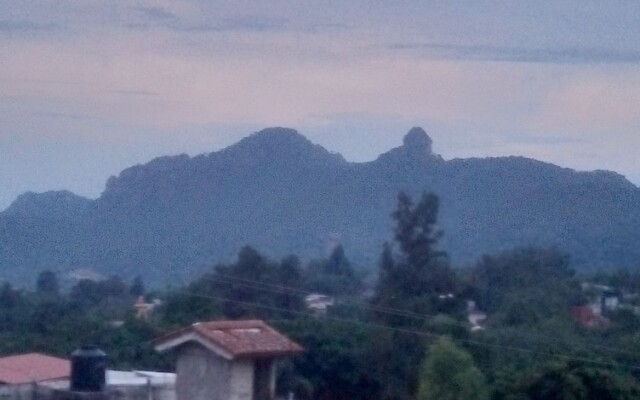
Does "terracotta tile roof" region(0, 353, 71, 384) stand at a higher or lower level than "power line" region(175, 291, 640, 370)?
higher

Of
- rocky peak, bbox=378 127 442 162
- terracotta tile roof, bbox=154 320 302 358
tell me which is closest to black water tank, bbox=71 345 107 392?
terracotta tile roof, bbox=154 320 302 358

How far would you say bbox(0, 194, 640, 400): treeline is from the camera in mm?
24469

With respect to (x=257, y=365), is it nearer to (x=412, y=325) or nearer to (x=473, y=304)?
(x=412, y=325)

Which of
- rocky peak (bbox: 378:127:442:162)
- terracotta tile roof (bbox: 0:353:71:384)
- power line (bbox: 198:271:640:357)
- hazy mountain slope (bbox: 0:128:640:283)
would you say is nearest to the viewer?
terracotta tile roof (bbox: 0:353:71:384)

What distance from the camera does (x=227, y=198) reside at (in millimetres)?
103438

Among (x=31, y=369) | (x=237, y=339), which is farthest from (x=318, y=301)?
(x=237, y=339)

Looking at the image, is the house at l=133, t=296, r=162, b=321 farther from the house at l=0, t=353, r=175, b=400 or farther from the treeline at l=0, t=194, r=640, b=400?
the house at l=0, t=353, r=175, b=400

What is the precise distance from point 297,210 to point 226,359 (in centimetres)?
8682

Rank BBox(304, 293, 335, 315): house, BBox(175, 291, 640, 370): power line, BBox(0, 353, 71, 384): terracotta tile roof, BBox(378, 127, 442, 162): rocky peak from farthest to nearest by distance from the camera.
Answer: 1. BBox(378, 127, 442, 162): rocky peak
2. BBox(304, 293, 335, 315): house
3. BBox(175, 291, 640, 370): power line
4. BBox(0, 353, 71, 384): terracotta tile roof

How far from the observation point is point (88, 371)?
45.3 feet

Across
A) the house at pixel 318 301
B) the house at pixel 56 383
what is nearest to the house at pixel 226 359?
the house at pixel 56 383

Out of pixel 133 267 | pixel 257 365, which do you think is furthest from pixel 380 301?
pixel 133 267

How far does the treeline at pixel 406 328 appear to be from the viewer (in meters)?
24.5

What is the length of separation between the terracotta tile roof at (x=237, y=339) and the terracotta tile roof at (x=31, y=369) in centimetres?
360
